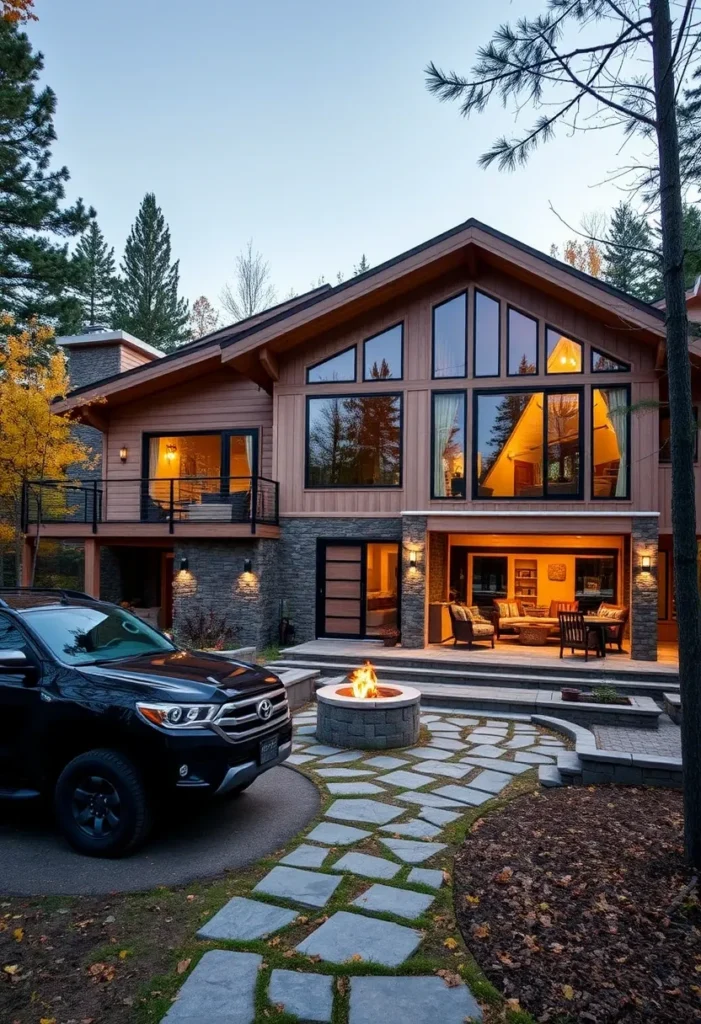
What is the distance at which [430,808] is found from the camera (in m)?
5.54

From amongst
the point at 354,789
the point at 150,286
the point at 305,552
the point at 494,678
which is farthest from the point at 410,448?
the point at 150,286

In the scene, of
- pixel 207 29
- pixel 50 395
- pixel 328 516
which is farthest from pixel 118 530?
pixel 207 29

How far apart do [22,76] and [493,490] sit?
12620mm

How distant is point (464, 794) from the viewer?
5.87 m

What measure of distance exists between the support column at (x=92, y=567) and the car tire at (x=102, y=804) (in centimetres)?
1055

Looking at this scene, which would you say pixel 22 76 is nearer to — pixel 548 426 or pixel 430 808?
pixel 548 426

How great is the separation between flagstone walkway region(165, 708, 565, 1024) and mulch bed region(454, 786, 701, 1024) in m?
0.25

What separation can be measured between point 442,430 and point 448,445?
13.1 inches

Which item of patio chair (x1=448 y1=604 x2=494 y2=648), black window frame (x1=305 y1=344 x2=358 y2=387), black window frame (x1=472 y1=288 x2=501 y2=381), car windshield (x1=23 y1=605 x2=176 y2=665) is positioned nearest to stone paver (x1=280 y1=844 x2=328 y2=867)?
car windshield (x1=23 y1=605 x2=176 y2=665)

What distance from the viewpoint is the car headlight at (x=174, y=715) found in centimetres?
453

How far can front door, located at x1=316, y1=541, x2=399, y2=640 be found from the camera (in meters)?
13.9

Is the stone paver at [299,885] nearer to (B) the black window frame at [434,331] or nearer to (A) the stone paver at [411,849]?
(A) the stone paver at [411,849]

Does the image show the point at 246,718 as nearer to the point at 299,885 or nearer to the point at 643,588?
the point at 299,885

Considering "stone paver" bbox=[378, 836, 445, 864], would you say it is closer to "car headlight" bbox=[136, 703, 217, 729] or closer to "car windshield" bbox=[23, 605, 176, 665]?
"car headlight" bbox=[136, 703, 217, 729]
